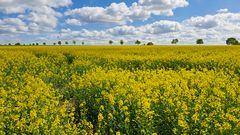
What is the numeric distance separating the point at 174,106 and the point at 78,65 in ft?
40.2

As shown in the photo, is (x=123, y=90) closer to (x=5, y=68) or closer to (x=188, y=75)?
(x=188, y=75)

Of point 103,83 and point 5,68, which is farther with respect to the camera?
point 5,68

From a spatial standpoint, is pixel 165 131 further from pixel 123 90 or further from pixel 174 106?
pixel 123 90

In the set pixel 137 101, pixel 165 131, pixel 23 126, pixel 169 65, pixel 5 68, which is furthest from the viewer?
pixel 169 65

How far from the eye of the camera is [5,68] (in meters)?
18.8

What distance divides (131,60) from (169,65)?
227 centimetres

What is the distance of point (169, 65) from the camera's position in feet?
67.5

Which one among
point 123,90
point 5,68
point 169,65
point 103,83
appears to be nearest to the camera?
point 123,90

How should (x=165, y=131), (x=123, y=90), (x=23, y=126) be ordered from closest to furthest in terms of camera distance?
1. (x=23, y=126)
2. (x=165, y=131)
3. (x=123, y=90)

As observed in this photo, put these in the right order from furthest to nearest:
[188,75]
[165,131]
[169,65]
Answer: [169,65] → [188,75] → [165,131]

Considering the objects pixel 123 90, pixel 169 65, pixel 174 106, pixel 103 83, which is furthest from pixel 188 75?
pixel 169 65

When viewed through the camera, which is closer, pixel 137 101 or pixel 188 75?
pixel 137 101

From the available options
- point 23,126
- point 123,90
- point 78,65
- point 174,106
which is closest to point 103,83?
point 123,90

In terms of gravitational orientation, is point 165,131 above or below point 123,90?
below
